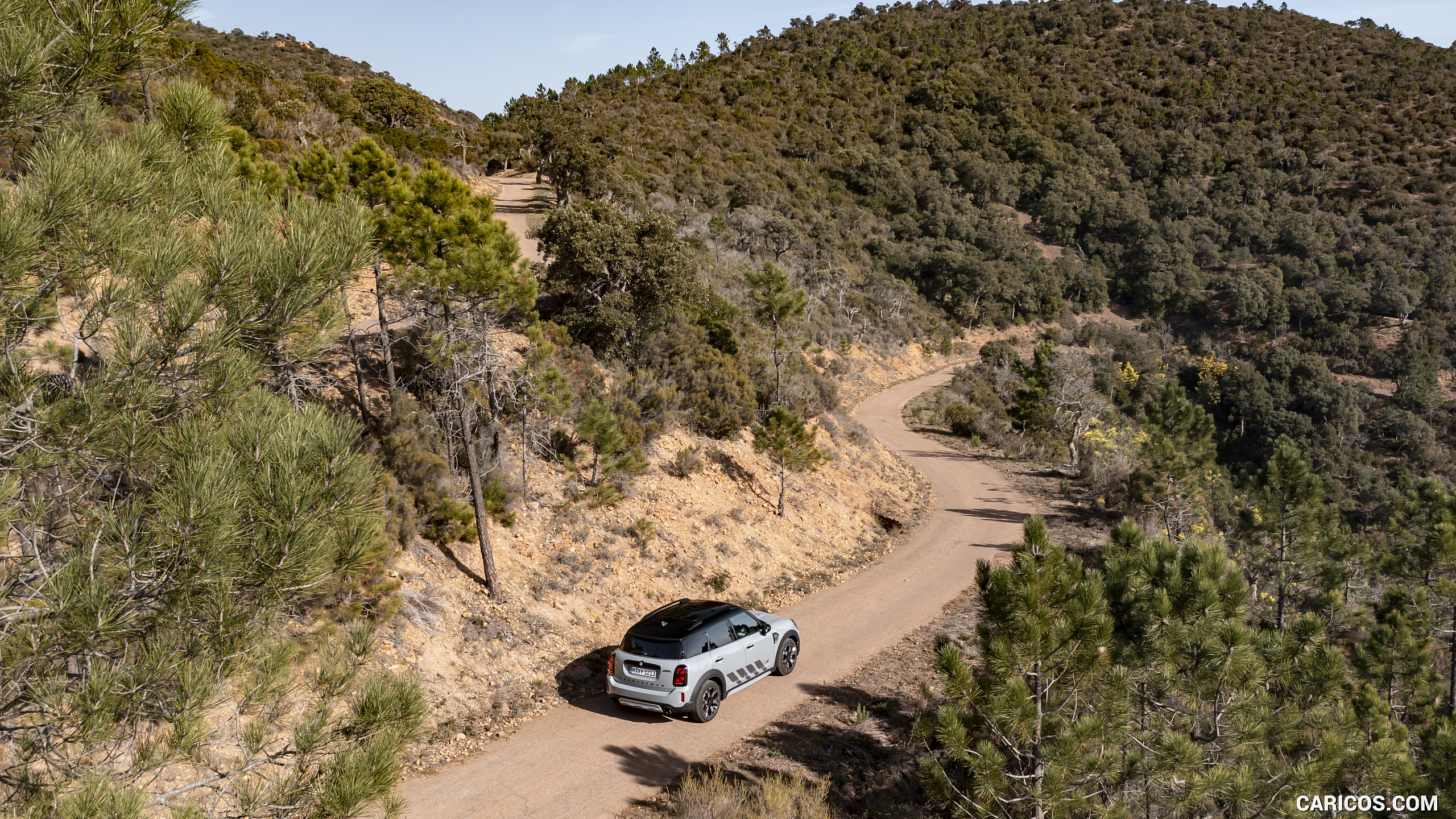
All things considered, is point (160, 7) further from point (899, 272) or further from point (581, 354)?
point (899, 272)

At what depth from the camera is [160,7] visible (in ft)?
14.9

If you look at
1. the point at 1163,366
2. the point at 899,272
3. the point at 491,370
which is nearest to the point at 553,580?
the point at 491,370

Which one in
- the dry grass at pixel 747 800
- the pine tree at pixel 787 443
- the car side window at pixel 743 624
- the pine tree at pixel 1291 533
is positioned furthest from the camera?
the pine tree at pixel 787 443

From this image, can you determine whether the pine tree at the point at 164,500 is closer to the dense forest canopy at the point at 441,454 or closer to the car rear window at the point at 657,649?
the dense forest canopy at the point at 441,454

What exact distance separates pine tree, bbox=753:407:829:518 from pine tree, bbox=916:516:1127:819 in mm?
10727

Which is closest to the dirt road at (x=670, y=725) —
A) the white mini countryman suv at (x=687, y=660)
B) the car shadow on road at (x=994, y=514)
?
the white mini countryman suv at (x=687, y=660)

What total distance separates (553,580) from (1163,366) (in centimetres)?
5183

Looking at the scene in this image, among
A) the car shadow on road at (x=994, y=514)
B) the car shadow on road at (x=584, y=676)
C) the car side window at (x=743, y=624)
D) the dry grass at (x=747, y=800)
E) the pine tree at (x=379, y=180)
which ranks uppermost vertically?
the pine tree at (x=379, y=180)

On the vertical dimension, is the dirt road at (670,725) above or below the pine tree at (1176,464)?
below

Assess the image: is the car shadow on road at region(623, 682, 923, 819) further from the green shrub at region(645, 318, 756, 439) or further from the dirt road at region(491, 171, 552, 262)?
the dirt road at region(491, 171, 552, 262)

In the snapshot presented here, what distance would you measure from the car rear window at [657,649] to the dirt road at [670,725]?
3.29ft

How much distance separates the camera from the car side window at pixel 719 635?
9.70m

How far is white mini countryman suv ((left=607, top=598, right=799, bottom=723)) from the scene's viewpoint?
→ 30.2 feet

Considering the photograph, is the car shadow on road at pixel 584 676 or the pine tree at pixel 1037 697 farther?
the car shadow on road at pixel 584 676
